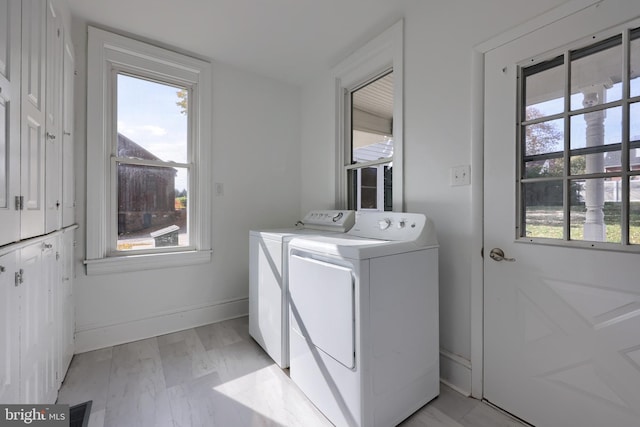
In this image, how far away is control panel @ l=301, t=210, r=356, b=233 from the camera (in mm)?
2121

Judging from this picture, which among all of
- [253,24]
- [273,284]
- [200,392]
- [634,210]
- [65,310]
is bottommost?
[200,392]

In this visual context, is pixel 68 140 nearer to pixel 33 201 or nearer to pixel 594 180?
pixel 33 201

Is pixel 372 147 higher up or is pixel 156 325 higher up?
pixel 372 147

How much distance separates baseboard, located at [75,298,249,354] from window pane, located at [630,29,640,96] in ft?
9.75

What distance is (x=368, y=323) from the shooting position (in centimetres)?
127

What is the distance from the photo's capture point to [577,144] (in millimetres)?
1263

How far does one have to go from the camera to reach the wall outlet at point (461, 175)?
1.61 meters

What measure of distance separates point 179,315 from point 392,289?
2005 mm

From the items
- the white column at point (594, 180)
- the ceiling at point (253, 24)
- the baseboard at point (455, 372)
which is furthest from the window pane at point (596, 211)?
the ceiling at point (253, 24)

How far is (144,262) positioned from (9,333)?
1.51 metres

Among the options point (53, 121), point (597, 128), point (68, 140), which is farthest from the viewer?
point (68, 140)

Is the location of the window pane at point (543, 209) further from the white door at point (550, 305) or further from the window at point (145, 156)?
the window at point (145, 156)

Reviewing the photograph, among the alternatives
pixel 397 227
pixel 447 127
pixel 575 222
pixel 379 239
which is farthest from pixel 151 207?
pixel 575 222

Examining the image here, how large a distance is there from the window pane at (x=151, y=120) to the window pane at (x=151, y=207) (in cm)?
14
